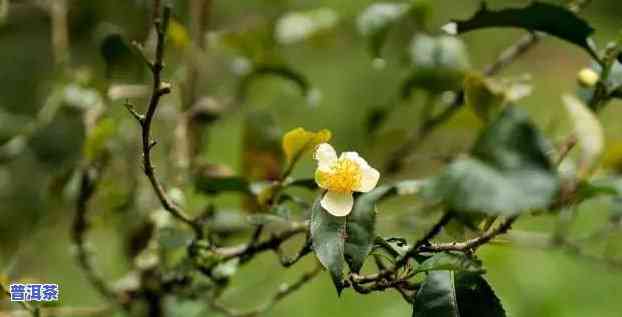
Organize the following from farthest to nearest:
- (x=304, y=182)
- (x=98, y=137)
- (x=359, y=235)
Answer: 1. (x=98, y=137)
2. (x=304, y=182)
3. (x=359, y=235)

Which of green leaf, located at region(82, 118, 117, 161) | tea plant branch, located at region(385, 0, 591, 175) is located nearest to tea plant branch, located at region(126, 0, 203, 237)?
green leaf, located at region(82, 118, 117, 161)

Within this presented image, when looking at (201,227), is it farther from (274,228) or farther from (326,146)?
(326,146)

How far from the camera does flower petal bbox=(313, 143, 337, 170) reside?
41 centimetres

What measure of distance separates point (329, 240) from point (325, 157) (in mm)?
44

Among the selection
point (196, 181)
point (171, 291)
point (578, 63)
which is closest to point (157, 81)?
point (196, 181)

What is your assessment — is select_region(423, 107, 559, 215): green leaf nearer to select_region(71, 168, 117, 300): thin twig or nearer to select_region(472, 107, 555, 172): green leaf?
select_region(472, 107, 555, 172): green leaf

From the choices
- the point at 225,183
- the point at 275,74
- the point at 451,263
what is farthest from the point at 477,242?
the point at 275,74

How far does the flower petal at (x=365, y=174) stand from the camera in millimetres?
408

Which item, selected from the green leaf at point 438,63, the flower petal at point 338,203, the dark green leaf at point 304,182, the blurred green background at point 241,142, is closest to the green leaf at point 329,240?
the flower petal at point 338,203

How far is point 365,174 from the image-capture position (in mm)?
411

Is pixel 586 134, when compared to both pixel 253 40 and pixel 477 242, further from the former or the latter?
pixel 253 40

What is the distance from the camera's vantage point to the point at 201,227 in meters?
0.57

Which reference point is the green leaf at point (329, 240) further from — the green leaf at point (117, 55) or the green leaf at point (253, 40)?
the green leaf at point (253, 40)

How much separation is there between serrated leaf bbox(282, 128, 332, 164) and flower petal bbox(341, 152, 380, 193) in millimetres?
31
